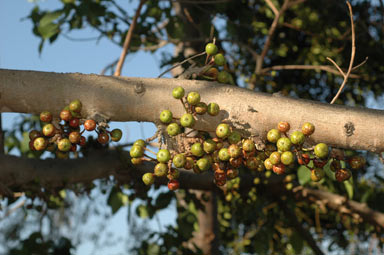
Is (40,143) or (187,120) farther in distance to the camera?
(40,143)

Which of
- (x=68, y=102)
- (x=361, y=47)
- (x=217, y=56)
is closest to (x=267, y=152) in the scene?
(x=217, y=56)

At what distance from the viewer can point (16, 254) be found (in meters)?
3.61

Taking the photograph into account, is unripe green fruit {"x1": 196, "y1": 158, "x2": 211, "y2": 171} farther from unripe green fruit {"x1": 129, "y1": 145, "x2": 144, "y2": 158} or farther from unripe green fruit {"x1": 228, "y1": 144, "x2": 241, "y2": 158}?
unripe green fruit {"x1": 129, "y1": 145, "x2": 144, "y2": 158}

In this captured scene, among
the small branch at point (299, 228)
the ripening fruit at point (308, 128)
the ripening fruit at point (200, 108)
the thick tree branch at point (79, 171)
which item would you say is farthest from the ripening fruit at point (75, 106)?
the small branch at point (299, 228)

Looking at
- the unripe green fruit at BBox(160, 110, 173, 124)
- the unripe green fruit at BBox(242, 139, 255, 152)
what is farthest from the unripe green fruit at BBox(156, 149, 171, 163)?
the unripe green fruit at BBox(242, 139, 255, 152)

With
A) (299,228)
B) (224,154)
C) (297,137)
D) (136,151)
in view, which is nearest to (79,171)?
(136,151)

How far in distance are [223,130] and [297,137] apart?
322mm

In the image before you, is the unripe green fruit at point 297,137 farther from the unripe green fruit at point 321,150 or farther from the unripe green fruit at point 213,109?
the unripe green fruit at point 213,109

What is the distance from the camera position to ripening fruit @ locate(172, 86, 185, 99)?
5.33 feet

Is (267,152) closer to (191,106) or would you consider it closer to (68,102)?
(191,106)

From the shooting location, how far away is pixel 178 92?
1625 millimetres

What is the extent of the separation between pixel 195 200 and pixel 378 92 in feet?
12.5

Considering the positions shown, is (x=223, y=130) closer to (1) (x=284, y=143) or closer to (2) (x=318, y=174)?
(1) (x=284, y=143)

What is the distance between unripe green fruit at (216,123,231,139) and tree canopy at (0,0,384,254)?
48 millimetres
